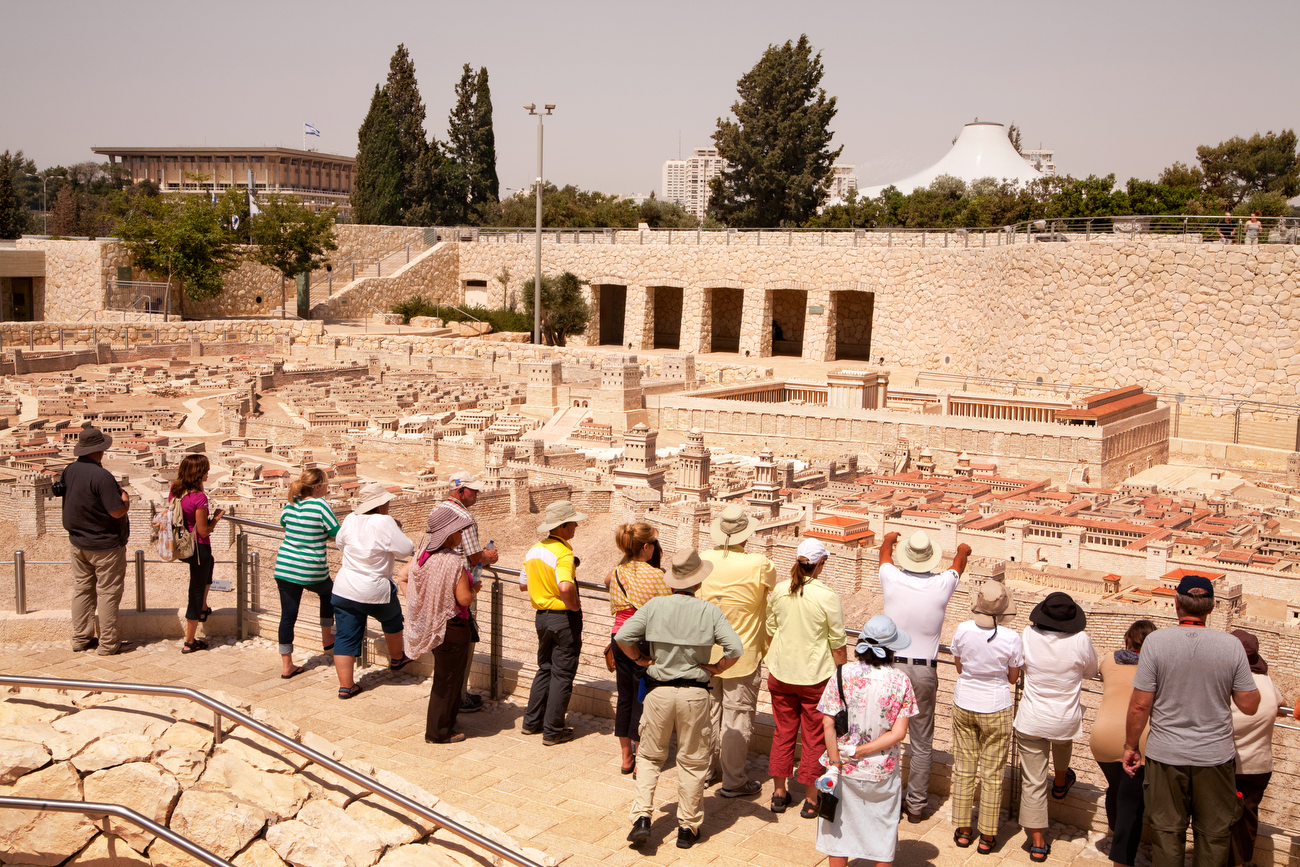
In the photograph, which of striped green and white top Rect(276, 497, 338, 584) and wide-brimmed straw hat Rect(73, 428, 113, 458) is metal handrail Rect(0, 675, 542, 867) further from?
wide-brimmed straw hat Rect(73, 428, 113, 458)

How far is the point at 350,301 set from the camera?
3956cm

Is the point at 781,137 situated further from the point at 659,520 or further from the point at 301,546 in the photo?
the point at 301,546

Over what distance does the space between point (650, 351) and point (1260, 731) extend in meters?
33.2

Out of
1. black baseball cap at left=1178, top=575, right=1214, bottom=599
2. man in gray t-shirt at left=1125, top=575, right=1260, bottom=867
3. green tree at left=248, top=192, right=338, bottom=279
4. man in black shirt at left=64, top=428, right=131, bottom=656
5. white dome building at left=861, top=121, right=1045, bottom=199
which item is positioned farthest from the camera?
white dome building at left=861, top=121, right=1045, bottom=199

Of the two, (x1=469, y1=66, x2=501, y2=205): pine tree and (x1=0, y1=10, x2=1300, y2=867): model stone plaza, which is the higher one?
(x1=469, y1=66, x2=501, y2=205): pine tree

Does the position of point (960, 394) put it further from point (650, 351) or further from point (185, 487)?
point (185, 487)

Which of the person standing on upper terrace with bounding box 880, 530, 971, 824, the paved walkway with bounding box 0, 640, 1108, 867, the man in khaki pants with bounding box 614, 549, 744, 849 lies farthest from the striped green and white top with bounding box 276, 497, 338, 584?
the person standing on upper terrace with bounding box 880, 530, 971, 824

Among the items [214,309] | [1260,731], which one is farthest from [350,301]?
[1260,731]

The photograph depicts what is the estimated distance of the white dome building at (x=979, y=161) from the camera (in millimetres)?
53622

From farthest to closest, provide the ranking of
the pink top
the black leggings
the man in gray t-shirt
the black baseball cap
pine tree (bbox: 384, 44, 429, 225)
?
pine tree (bbox: 384, 44, 429, 225)
the black leggings
the pink top
the black baseball cap
the man in gray t-shirt

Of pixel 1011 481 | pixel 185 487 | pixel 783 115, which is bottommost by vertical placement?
pixel 1011 481

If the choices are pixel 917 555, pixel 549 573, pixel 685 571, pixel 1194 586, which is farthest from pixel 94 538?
pixel 1194 586

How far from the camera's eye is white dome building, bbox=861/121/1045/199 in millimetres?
53622

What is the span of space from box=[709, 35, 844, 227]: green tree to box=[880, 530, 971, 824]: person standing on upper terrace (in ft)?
123
